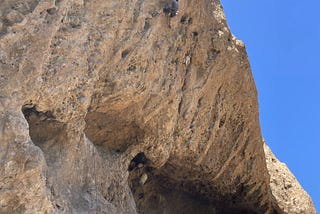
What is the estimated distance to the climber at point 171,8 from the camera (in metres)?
5.00

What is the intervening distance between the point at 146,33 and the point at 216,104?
1459 mm

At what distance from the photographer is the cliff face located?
3238 millimetres

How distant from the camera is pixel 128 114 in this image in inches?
189

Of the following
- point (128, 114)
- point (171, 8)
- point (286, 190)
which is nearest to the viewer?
point (128, 114)

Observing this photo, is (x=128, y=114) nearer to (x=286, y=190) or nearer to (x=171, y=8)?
(x=171, y=8)

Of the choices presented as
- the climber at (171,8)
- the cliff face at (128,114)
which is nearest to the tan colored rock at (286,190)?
the cliff face at (128,114)

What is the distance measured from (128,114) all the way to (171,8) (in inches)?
42.1

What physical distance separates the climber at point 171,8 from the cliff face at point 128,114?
0.06m

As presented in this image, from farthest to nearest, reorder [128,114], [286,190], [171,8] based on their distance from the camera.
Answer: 1. [286,190]
2. [171,8]
3. [128,114]

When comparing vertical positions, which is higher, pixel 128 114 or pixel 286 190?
pixel 286 190

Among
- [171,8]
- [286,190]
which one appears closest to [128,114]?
[171,8]

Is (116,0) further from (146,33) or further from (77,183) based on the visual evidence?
(77,183)

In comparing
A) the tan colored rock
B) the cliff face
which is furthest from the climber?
the tan colored rock

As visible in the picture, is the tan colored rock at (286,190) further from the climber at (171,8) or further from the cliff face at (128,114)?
the climber at (171,8)
